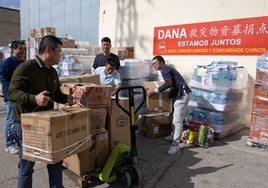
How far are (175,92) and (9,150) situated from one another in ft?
9.73

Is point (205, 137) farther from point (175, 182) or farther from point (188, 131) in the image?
point (175, 182)

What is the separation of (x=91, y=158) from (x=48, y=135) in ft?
4.23

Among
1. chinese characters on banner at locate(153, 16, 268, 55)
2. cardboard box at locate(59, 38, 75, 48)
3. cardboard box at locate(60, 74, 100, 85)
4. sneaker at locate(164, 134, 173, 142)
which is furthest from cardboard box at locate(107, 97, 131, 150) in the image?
cardboard box at locate(59, 38, 75, 48)

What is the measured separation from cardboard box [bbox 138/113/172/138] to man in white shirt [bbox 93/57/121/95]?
3.32ft

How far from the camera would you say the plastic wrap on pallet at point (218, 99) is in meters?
5.32

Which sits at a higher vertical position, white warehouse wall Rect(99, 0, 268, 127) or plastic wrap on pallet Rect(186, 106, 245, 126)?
white warehouse wall Rect(99, 0, 268, 127)

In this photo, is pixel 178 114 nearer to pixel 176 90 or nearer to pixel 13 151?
pixel 176 90

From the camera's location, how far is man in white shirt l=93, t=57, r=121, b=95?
4895 mm

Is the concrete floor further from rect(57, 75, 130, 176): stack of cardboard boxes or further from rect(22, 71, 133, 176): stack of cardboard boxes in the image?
rect(22, 71, 133, 176): stack of cardboard boxes

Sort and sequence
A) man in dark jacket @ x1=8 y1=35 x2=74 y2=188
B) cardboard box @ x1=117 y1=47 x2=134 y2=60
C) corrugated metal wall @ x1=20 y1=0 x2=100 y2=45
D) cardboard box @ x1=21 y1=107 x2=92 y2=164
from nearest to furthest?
cardboard box @ x1=21 y1=107 x2=92 y2=164
man in dark jacket @ x1=8 y1=35 x2=74 y2=188
cardboard box @ x1=117 y1=47 x2=134 y2=60
corrugated metal wall @ x1=20 y1=0 x2=100 y2=45

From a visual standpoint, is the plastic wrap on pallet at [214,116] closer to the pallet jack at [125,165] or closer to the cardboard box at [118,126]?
the cardboard box at [118,126]

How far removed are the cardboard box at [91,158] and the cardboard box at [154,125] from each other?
5.89 ft

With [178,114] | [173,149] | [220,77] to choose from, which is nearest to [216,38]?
[220,77]

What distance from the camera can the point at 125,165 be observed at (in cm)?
363
